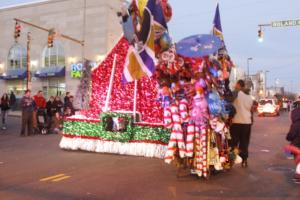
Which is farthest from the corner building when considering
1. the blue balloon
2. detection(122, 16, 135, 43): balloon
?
the blue balloon

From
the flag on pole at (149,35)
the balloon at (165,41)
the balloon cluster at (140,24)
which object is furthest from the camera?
Result: the flag on pole at (149,35)

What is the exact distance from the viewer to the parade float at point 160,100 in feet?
24.9

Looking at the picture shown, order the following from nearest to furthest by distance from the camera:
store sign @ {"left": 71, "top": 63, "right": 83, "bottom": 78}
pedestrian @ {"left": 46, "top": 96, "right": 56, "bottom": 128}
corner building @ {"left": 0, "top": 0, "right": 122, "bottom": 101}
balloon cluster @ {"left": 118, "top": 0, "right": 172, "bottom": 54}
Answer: balloon cluster @ {"left": 118, "top": 0, "right": 172, "bottom": 54}
pedestrian @ {"left": 46, "top": 96, "right": 56, "bottom": 128}
corner building @ {"left": 0, "top": 0, "right": 122, "bottom": 101}
store sign @ {"left": 71, "top": 63, "right": 83, "bottom": 78}

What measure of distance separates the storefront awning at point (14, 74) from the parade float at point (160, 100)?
34.5 m

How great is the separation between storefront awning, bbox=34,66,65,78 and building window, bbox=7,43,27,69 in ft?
11.9

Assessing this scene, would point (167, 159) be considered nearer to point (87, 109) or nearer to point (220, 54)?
point (220, 54)

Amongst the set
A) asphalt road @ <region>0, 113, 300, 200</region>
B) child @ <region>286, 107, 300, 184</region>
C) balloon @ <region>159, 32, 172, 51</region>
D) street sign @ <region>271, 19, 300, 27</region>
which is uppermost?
street sign @ <region>271, 19, 300, 27</region>

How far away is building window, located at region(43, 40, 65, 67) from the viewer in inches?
1650

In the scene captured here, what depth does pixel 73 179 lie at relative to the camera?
7707 millimetres

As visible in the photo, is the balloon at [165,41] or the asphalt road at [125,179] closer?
the asphalt road at [125,179]

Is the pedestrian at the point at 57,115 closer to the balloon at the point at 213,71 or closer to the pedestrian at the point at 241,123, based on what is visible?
the pedestrian at the point at 241,123

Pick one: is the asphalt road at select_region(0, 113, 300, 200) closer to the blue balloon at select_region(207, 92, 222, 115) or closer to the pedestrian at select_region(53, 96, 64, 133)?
the blue balloon at select_region(207, 92, 222, 115)

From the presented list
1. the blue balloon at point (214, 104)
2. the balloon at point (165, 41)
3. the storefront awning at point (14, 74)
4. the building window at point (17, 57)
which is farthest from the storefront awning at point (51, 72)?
the blue balloon at point (214, 104)

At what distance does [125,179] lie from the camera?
7.72 meters
